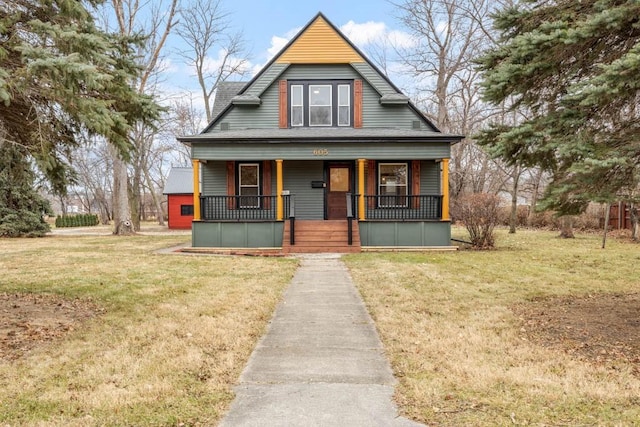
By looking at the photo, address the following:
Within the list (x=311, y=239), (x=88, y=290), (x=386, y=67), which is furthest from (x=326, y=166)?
(x=386, y=67)

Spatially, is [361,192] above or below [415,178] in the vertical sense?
below

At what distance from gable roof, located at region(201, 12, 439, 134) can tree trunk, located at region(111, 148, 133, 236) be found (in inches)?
389

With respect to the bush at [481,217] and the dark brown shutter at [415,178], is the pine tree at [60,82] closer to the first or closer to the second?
the bush at [481,217]

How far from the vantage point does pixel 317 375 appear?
4105 mm

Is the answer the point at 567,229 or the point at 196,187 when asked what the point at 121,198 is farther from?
the point at 567,229

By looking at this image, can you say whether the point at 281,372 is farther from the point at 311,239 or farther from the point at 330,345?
the point at 311,239

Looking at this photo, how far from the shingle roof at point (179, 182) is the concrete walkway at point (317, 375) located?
27.0 meters

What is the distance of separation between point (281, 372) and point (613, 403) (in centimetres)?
271

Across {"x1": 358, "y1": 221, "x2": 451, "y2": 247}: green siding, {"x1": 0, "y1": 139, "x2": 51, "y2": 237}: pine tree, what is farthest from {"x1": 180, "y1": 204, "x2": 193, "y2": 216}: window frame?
{"x1": 358, "y1": 221, "x2": 451, "y2": 247}: green siding

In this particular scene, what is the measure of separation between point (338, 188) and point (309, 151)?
2.43 metres

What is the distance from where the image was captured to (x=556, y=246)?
1580cm

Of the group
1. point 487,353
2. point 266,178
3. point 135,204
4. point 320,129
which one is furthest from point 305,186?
point 135,204

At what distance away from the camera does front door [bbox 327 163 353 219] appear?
17094 millimetres

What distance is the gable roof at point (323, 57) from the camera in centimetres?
1689
